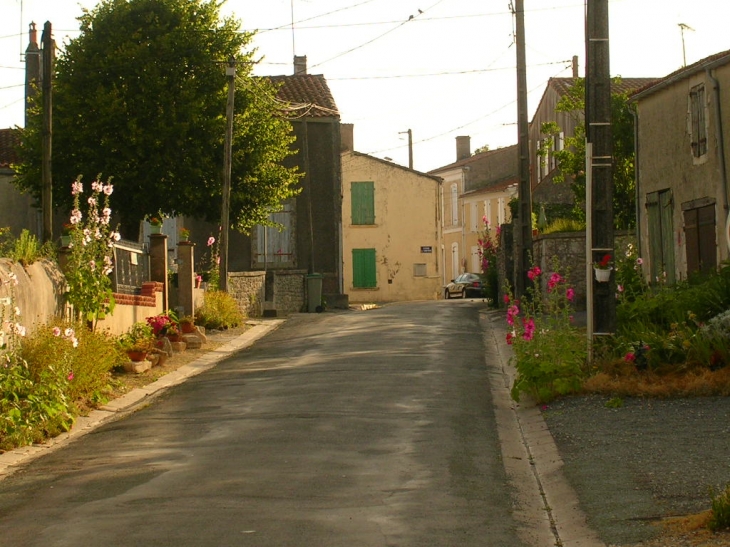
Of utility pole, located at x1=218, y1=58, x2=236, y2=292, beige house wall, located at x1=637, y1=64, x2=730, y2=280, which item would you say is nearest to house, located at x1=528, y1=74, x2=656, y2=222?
beige house wall, located at x1=637, y1=64, x2=730, y2=280

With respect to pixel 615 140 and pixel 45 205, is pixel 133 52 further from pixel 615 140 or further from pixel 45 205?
pixel 615 140

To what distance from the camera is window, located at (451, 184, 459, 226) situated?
65.9m

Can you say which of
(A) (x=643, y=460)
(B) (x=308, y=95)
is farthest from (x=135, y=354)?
(B) (x=308, y=95)

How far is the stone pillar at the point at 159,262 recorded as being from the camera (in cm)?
2134

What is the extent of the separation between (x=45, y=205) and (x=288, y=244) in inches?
748

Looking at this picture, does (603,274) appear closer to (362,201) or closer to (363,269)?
(363,269)

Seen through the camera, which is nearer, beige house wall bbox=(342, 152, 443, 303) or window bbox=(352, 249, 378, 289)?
window bbox=(352, 249, 378, 289)

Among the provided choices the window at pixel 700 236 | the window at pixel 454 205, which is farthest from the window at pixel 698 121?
the window at pixel 454 205

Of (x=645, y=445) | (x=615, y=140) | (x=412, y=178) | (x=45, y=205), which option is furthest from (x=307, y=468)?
(x=412, y=178)

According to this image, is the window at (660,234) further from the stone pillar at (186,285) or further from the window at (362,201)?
the window at (362,201)

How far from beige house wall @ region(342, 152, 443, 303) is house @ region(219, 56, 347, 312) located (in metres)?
12.0

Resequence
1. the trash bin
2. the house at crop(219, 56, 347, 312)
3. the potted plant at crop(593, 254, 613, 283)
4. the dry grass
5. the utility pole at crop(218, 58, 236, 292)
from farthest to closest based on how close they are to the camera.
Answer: the house at crop(219, 56, 347, 312)
the trash bin
the utility pole at crop(218, 58, 236, 292)
the potted plant at crop(593, 254, 613, 283)
the dry grass

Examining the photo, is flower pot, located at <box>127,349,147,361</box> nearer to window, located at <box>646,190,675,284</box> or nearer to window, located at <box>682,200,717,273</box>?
window, located at <box>682,200,717,273</box>

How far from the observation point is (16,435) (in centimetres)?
1048
